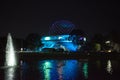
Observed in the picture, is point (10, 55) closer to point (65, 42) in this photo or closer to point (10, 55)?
point (10, 55)

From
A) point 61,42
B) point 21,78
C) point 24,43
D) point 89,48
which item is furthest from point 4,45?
point 21,78

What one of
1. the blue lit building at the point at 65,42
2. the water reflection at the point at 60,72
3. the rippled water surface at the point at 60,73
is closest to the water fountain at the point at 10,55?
the rippled water surface at the point at 60,73

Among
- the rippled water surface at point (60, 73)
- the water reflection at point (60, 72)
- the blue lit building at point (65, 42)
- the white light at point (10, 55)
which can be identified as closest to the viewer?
the rippled water surface at point (60, 73)

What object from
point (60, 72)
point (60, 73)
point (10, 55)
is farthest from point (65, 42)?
point (60, 73)

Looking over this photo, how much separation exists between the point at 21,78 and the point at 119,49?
298ft

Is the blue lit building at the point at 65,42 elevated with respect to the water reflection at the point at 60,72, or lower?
elevated

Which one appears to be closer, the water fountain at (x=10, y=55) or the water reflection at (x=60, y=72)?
the water reflection at (x=60, y=72)

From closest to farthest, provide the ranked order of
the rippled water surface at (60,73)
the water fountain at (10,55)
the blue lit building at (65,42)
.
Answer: the rippled water surface at (60,73)
the water fountain at (10,55)
the blue lit building at (65,42)

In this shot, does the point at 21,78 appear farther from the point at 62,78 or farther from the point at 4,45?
the point at 4,45

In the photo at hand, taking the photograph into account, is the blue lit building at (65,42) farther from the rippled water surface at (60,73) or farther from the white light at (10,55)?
the rippled water surface at (60,73)

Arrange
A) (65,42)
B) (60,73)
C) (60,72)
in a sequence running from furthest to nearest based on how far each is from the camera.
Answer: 1. (65,42)
2. (60,72)
3. (60,73)

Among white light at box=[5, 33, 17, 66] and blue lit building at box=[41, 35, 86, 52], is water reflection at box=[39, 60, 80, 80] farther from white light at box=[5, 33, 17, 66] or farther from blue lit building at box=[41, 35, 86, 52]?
blue lit building at box=[41, 35, 86, 52]

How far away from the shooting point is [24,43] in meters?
138

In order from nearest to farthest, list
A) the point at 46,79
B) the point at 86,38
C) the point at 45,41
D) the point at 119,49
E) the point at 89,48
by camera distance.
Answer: the point at 46,79 < the point at 119,49 < the point at 89,48 < the point at 86,38 < the point at 45,41
